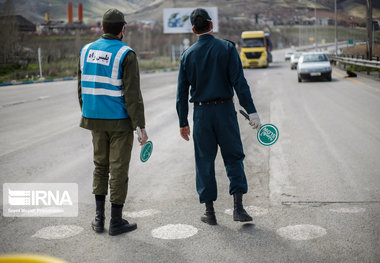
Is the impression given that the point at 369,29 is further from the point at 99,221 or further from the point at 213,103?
the point at 99,221

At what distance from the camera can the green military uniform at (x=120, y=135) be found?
4410mm

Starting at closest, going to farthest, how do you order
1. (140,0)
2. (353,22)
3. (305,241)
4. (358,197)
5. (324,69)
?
(305,241)
(358,197)
(140,0)
(324,69)
(353,22)

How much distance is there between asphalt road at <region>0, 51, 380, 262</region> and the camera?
154 inches

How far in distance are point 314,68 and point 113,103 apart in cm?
2102

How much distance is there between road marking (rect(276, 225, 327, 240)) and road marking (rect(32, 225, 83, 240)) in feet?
5.97

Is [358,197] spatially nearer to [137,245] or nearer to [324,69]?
[137,245]

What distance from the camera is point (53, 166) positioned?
291 inches

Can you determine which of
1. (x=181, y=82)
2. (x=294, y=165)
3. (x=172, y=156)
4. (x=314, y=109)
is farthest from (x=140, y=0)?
(x=181, y=82)

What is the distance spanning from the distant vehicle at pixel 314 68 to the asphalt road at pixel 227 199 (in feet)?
42.4

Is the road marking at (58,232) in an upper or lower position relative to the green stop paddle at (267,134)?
lower

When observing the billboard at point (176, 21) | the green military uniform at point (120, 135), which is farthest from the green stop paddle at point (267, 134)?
the billboard at point (176, 21)

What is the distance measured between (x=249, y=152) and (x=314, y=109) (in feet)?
19.9

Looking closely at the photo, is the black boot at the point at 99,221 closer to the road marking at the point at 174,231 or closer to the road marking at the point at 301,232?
the road marking at the point at 174,231

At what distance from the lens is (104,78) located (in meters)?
4.43
